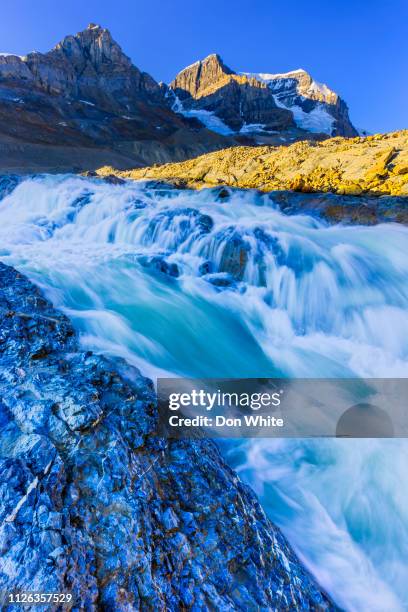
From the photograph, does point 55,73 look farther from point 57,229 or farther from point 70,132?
point 57,229

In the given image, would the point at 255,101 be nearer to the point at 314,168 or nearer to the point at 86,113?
the point at 86,113

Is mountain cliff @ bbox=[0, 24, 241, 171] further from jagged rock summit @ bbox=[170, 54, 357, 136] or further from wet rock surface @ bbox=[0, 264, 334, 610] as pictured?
wet rock surface @ bbox=[0, 264, 334, 610]

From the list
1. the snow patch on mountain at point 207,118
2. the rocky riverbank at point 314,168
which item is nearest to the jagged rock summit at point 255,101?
the snow patch on mountain at point 207,118

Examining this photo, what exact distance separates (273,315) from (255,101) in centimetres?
8262

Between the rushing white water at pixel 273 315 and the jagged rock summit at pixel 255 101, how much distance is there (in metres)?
66.7

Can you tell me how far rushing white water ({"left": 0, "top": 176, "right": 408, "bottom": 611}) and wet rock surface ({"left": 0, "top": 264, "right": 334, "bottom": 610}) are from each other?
30.8 inches

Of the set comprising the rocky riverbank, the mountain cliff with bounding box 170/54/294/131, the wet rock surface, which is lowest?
the wet rock surface

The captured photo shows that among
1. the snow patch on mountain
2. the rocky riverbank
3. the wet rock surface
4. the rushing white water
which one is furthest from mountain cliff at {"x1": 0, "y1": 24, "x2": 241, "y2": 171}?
the wet rock surface

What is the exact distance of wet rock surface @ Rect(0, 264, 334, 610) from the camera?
1.36 metres

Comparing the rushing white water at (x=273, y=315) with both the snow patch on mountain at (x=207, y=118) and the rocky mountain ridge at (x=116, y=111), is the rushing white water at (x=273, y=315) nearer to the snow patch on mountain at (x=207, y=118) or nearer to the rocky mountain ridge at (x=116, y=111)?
the rocky mountain ridge at (x=116, y=111)

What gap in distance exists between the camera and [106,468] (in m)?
1.71

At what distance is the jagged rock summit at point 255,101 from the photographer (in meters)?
71.6

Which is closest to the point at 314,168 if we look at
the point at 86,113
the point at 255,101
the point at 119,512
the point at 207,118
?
the point at 119,512

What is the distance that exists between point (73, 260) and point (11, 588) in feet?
20.7
